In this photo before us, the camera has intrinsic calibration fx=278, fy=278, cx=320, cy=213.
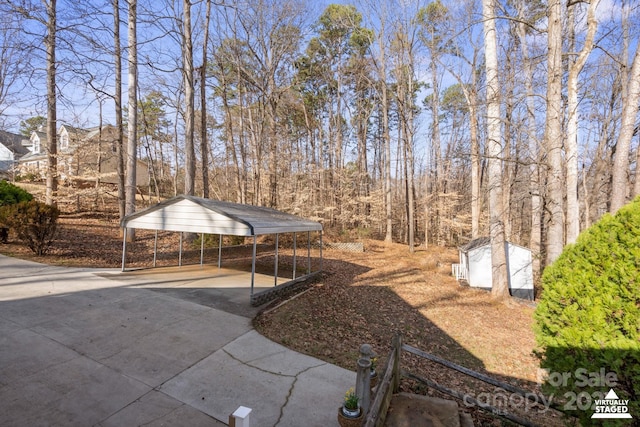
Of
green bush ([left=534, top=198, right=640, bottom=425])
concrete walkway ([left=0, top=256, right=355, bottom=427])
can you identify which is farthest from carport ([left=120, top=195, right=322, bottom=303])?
green bush ([left=534, top=198, right=640, bottom=425])

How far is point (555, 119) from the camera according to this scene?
689 centimetres

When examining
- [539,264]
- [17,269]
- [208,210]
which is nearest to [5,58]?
[17,269]

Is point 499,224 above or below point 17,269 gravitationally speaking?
above

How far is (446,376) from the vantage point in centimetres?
494

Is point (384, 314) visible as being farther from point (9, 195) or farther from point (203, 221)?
point (9, 195)

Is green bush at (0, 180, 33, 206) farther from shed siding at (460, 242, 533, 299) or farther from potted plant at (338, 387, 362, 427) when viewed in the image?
shed siding at (460, 242, 533, 299)

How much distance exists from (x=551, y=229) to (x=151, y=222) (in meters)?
10.8

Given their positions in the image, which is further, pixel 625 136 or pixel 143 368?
pixel 625 136

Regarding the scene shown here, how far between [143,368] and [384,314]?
5.58 metres

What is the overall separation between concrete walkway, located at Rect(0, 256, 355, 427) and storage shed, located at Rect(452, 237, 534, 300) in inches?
359

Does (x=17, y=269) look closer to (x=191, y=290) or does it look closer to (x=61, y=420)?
(x=191, y=290)

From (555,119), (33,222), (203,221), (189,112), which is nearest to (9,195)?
(33,222)

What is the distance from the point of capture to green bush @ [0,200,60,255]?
8648 millimetres

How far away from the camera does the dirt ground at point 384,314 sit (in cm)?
518
